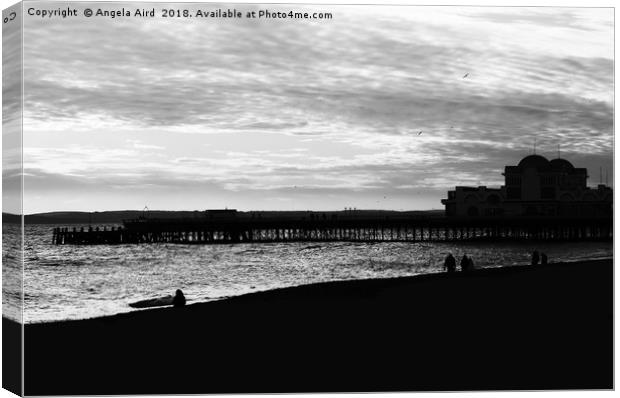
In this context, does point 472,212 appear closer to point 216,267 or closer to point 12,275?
point 216,267

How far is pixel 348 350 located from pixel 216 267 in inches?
1193

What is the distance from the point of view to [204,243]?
Answer: 6488 centimetres

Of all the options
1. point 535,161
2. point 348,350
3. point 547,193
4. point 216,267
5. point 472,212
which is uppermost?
point 547,193

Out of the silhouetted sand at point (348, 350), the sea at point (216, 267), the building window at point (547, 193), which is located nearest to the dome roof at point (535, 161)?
the silhouetted sand at point (348, 350)

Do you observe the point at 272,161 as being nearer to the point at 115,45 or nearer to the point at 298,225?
the point at 115,45

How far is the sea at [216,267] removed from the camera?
70.2ft

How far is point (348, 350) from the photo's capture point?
34.3 ft

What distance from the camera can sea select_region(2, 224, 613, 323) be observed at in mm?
21406

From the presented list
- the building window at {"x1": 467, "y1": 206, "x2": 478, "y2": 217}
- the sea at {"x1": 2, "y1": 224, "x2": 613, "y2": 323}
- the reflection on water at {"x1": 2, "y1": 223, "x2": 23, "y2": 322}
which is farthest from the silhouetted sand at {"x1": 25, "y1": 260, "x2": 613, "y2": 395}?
the building window at {"x1": 467, "y1": 206, "x2": 478, "y2": 217}

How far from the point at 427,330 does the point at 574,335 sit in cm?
197

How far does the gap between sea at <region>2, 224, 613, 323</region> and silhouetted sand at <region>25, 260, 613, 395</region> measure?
1476mm

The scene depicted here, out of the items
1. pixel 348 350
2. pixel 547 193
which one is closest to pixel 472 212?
pixel 547 193

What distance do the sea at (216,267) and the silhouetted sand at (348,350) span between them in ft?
4.84

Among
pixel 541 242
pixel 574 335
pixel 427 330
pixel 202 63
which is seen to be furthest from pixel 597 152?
pixel 541 242
